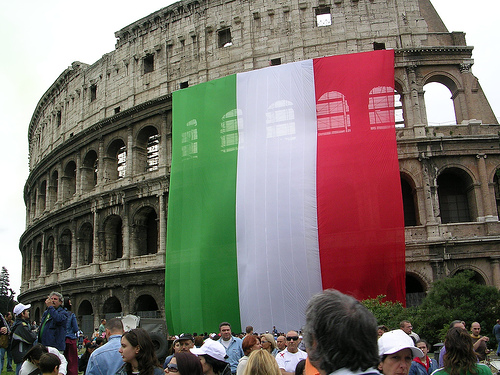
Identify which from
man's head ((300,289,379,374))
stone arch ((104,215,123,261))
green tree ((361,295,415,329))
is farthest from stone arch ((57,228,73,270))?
man's head ((300,289,379,374))

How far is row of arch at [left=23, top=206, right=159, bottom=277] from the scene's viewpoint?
25.0 m

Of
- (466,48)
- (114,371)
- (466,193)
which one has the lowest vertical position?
(114,371)

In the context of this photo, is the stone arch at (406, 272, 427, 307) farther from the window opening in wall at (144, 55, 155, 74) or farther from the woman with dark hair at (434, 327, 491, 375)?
the window opening in wall at (144, 55, 155, 74)

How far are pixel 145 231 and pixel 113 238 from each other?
7.91ft

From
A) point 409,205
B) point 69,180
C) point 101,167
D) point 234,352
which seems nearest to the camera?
point 234,352

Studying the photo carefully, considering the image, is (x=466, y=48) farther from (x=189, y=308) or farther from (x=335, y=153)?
(x=189, y=308)

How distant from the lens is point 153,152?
27.0 metres

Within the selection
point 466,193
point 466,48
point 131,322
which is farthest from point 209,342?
point 466,48

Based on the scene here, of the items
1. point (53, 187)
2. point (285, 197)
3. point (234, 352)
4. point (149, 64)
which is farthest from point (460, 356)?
point (53, 187)

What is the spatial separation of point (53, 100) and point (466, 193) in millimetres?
26727

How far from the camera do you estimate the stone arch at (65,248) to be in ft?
96.5

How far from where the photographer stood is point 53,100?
3378cm

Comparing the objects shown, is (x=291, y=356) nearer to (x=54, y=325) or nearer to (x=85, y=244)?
(x=54, y=325)

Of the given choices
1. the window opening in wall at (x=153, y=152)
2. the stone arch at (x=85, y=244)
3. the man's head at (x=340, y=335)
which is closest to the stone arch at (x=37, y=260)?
the stone arch at (x=85, y=244)
